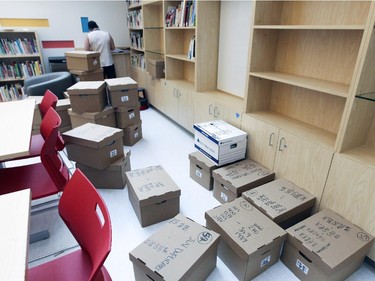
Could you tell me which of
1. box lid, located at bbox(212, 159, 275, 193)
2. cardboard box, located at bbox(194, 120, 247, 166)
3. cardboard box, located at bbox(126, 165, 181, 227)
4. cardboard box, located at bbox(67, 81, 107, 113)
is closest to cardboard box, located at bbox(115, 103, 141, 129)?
cardboard box, located at bbox(67, 81, 107, 113)

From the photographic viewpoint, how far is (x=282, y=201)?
5.93 feet

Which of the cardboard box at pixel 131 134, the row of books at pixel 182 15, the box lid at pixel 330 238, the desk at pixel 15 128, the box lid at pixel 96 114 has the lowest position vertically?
the cardboard box at pixel 131 134

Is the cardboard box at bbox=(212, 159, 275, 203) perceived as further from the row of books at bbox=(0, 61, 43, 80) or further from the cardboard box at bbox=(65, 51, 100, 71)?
the row of books at bbox=(0, 61, 43, 80)

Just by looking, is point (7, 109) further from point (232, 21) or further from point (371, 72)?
point (371, 72)

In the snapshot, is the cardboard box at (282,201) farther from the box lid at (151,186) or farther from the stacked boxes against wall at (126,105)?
the stacked boxes against wall at (126,105)

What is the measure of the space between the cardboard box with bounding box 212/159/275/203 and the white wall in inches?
182

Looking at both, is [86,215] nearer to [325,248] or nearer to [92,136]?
[325,248]

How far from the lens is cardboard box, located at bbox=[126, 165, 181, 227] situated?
1.88m

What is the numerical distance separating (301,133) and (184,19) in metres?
2.17

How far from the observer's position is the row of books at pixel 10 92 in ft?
15.7

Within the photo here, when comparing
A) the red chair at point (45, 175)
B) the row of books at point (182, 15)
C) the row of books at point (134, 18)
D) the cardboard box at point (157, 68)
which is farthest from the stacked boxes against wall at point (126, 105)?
the row of books at point (134, 18)

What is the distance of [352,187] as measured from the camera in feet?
5.26

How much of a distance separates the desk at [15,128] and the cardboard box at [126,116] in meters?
1.11

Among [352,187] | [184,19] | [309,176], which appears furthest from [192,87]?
[352,187]
